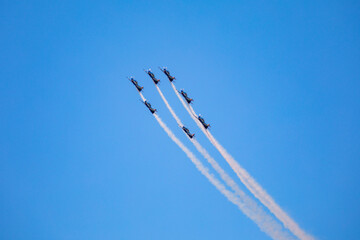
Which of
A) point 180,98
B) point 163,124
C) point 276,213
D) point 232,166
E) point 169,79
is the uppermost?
point 169,79

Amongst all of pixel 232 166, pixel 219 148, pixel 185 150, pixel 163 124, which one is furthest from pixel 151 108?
pixel 232 166

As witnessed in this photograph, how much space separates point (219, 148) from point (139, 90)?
18.9 meters

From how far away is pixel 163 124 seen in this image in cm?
4803

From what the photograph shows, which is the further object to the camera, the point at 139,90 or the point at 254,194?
the point at 139,90

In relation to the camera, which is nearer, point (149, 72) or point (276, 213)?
point (276, 213)

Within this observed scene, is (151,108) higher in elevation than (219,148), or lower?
higher

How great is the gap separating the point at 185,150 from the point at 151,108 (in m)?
10.3

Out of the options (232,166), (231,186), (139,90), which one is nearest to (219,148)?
(232,166)

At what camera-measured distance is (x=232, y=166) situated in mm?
45500

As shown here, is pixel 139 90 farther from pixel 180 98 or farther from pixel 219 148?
pixel 219 148

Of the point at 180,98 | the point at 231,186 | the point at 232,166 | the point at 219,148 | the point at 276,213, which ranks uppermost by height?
the point at 180,98

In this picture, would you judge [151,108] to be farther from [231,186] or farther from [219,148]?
[231,186]

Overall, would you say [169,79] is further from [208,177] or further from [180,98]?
[208,177]

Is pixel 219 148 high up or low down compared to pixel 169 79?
down
